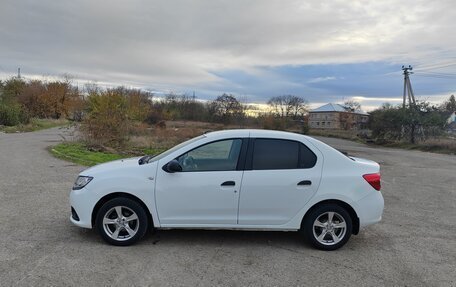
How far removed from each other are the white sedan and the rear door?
13mm

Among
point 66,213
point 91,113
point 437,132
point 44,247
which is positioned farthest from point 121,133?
point 437,132

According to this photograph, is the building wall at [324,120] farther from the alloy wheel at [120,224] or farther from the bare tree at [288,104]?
the alloy wheel at [120,224]

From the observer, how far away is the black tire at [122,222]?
527cm

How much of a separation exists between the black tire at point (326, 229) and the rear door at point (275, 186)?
22 centimetres

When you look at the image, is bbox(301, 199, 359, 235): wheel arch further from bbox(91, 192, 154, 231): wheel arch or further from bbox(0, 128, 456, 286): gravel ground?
bbox(91, 192, 154, 231): wheel arch

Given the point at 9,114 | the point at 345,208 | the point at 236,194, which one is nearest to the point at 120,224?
the point at 236,194

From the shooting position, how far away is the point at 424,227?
683cm

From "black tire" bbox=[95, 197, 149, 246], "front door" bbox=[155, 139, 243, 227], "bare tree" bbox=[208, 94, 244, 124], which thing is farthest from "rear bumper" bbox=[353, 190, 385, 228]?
"bare tree" bbox=[208, 94, 244, 124]

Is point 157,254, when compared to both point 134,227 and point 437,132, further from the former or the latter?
point 437,132

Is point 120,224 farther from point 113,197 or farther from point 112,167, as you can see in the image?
point 112,167

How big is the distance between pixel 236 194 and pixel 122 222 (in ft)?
5.08

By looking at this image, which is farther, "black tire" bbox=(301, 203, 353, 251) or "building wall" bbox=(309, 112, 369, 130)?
"building wall" bbox=(309, 112, 369, 130)

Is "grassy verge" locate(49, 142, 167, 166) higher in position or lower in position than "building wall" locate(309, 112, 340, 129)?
lower

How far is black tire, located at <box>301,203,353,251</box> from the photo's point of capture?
17.6 ft
